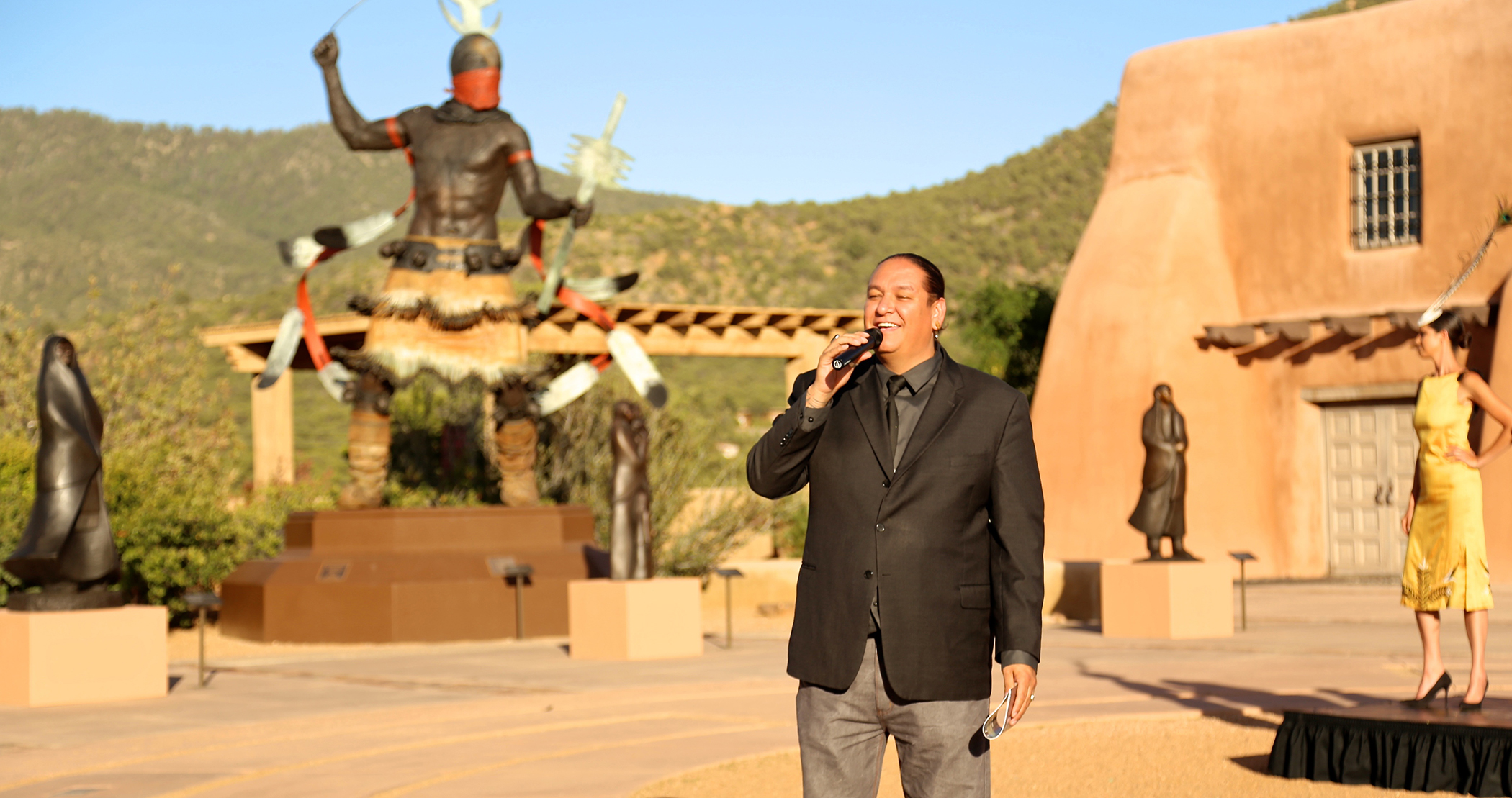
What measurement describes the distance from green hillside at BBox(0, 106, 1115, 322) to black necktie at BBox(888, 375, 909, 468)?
1045 inches

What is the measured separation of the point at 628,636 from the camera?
1203 centimetres

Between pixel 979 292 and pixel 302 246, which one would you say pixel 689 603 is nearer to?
pixel 302 246

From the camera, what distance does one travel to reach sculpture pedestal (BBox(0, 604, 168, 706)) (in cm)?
992

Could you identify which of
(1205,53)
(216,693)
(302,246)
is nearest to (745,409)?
(1205,53)

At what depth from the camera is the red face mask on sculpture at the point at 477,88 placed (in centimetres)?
1447

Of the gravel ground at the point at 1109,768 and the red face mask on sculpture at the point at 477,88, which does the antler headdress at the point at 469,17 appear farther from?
the gravel ground at the point at 1109,768

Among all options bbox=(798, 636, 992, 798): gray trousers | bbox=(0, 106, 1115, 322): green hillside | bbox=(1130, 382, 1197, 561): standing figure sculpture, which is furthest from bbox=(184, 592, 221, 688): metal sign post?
bbox=(0, 106, 1115, 322): green hillside

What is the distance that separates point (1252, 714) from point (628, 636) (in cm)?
506

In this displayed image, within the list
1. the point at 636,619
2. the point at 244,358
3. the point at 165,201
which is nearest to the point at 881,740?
the point at 636,619

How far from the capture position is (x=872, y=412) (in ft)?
12.2

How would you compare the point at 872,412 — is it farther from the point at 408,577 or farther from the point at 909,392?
the point at 408,577

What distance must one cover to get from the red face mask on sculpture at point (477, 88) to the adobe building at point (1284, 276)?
10.7 m

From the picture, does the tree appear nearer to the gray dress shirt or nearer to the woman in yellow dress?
the woman in yellow dress

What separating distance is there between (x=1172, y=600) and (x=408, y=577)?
6.62 m
